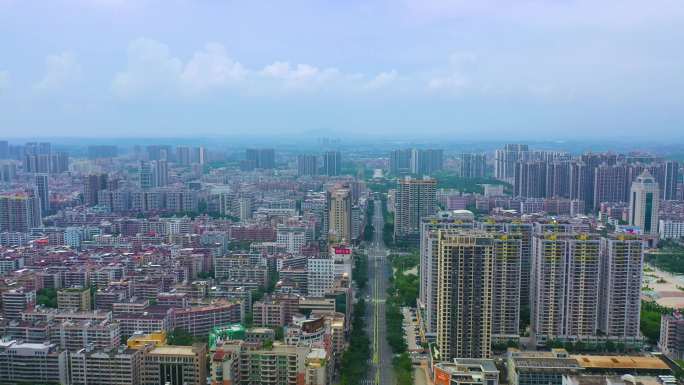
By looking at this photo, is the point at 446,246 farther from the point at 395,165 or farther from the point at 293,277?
the point at 395,165

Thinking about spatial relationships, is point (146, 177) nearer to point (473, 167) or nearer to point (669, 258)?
point (473, 167)

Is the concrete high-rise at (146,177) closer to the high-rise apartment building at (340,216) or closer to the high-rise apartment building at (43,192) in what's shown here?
the high-rise apartment building at (43,192)

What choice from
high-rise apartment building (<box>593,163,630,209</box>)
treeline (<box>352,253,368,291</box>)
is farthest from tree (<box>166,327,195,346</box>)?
high-rise apartment building (<box>593,163,630,209</box>)

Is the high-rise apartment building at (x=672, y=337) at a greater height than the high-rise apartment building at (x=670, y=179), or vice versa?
the high-rise apartment building at (x=670, y=179)

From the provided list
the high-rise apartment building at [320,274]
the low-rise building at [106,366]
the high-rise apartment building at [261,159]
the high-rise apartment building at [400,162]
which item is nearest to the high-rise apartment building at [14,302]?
the low-rise building at [106,366]

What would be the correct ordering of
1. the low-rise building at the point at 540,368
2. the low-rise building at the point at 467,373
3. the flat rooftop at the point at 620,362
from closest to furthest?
1. the low-rise building at the point at 467,373
2. the low-rise building at the point at 540,368
3. the flat rooftop at the point at 620,362

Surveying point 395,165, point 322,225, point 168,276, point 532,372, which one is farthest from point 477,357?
point 395,165

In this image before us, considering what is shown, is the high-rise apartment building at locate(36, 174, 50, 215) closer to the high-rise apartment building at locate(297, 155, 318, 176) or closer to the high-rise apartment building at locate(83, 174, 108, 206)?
the high-rise apartment building at locate(83, 174, 108, 206)
